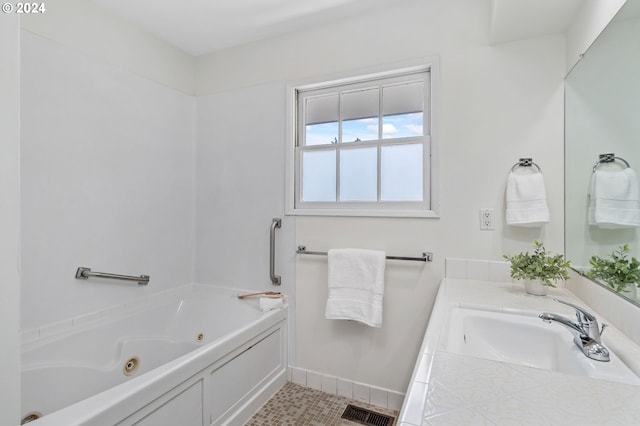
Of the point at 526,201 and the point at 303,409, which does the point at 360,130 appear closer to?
the point at 526,201

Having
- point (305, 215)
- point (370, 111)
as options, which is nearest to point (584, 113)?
point (370, 111)

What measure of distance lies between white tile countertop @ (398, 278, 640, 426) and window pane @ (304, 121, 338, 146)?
1.56m

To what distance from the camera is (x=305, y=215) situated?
2195mm

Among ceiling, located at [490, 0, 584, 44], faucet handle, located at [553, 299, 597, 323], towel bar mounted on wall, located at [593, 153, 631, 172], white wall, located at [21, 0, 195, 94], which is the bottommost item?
faucet handle, located at [553, 299, 597, 323]

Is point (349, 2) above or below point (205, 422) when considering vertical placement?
above

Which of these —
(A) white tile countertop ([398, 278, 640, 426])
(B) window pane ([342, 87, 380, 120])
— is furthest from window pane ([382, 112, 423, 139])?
(A) white tile countertop ([398, 278, 640, 426])

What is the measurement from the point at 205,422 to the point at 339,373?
891 mm

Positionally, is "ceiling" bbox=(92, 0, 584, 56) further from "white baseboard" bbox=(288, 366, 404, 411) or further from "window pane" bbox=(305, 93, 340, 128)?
"white baseboard" bbox=(288, 366, 404, 411)

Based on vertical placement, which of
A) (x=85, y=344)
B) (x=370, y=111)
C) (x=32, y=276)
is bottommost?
(x=85, y=344)

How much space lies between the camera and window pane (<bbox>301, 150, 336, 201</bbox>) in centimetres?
219

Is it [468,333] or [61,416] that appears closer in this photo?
[61,416]

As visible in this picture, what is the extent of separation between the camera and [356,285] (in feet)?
6.39

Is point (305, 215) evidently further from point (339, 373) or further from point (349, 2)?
point (349, 2)

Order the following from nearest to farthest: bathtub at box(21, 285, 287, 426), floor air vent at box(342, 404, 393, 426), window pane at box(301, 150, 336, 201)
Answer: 1. bathtub at box(21, 285, 287, 426)
2. floor air vent at box(342, 404, 393, 426)
3. window pane at box(301, 150, 336, 201)
